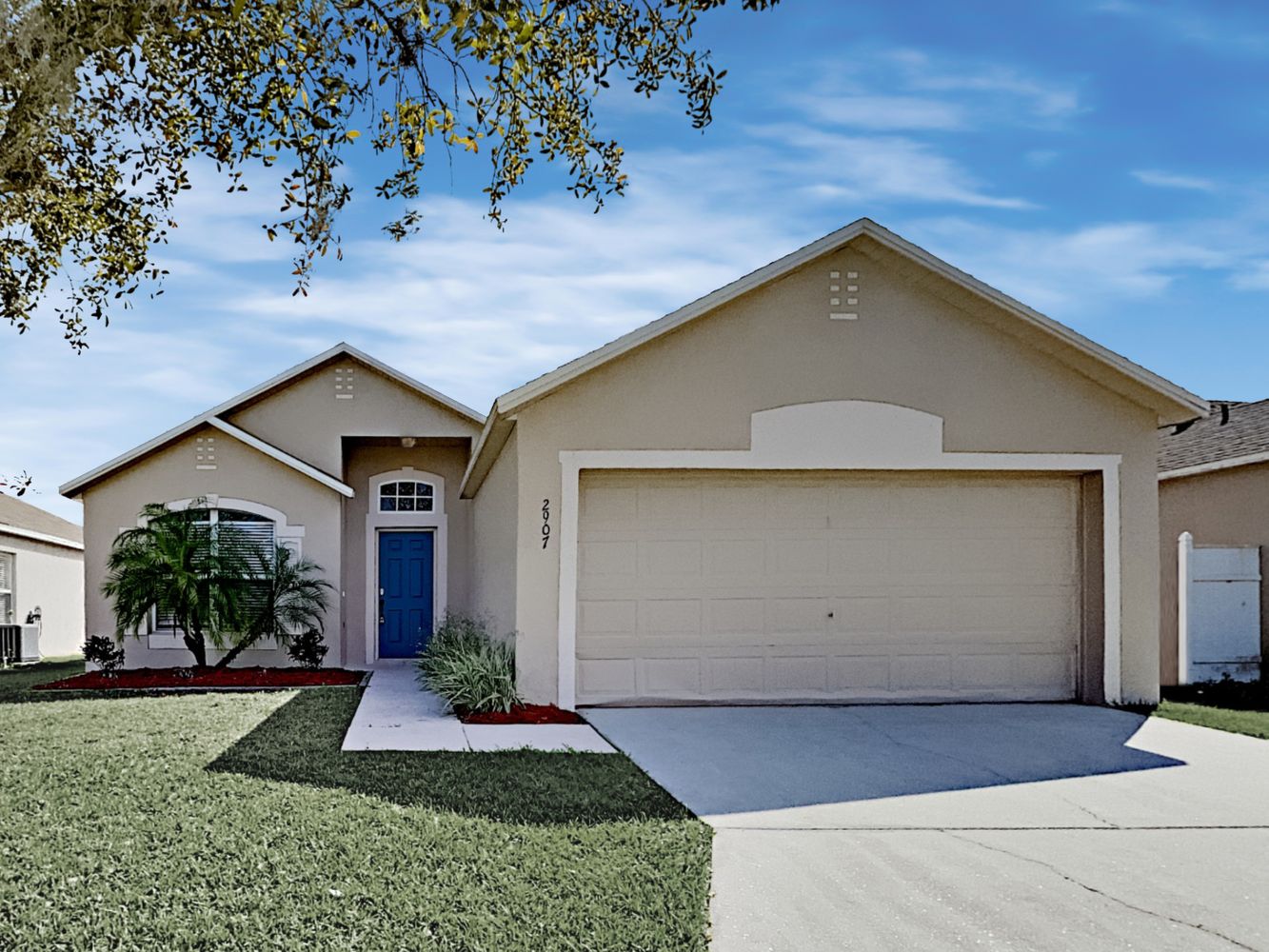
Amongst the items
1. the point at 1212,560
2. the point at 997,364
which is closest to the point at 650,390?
the point at 997,364

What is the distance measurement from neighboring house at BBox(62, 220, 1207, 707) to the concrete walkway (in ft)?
3.19

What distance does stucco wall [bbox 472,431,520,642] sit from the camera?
12531mm

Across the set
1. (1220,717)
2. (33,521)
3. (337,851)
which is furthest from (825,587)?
(33,521)

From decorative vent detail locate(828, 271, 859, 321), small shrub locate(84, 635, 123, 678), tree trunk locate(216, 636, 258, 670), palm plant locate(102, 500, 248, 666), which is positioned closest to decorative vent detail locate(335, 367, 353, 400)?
palm plant locate(102, 500, 248, 666)

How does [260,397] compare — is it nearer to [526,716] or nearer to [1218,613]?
[526,716]

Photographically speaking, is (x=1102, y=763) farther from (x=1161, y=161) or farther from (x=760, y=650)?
(x=1161, y=161)

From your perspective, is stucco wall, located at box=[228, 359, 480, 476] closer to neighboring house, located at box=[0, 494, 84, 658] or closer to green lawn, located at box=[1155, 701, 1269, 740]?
neighboring house, located at box=[0, 494, 84, 658]

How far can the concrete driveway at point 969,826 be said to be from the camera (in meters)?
5.56

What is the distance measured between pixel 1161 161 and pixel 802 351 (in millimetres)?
3719

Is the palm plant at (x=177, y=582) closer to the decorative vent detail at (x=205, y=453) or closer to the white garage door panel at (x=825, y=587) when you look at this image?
the decorative vent detail at (x=205, y=453)

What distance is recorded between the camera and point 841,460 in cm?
1242

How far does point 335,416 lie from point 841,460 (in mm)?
9667

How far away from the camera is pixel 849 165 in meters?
10.9

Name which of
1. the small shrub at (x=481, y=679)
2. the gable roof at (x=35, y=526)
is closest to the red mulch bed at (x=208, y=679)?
the small shrub at (x=481, y=679)
